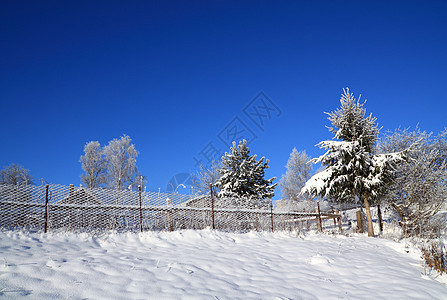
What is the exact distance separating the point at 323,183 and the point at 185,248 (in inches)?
444

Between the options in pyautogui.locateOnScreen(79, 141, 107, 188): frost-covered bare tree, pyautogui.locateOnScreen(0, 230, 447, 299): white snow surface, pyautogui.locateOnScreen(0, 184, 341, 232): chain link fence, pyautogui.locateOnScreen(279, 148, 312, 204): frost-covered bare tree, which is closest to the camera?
pyautogui.locateOnScreen(0, 230, 447, 299): white snow surface

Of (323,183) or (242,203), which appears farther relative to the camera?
(323,183)

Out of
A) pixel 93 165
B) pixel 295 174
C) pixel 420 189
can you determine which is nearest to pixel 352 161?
pixel 420 189

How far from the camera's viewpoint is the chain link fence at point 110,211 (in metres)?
8.58

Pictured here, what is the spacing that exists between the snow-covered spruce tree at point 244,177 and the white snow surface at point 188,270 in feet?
43.7

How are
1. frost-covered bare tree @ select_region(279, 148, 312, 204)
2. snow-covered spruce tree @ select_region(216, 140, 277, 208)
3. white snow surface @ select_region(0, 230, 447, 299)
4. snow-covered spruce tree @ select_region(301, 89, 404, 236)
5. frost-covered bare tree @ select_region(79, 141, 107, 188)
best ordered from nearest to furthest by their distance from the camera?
white snow surface @ select_region(0, 230, 447, 299)
snow-covered spruce tree @ select_region(301, 89, 404, 236)
snow-covered spruce tree @ select_region(216, 140, 277, 208)
frost-covered bare tree @ select_region(79, 141, 107, 188)
frost-covered bare tree @ select_region(279, 148, 312, 204)

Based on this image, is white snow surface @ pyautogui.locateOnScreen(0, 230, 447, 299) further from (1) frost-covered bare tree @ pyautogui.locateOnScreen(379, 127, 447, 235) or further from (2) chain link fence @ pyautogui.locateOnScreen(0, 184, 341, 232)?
(1) frost-covered bare tree @ pyautogui.locateOnScreen(379, 127, 447, 235)

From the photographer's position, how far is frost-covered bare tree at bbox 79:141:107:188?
28203 mm

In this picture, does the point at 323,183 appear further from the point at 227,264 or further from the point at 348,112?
the point at 227,264

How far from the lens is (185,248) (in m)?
7.25

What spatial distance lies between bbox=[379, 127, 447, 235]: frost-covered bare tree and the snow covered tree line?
22.5 metres

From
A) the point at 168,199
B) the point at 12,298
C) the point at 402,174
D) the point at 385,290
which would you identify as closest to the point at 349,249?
the point at 385,290

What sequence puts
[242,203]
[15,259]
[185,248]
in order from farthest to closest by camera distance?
[242,203], [185,248], [15,259]

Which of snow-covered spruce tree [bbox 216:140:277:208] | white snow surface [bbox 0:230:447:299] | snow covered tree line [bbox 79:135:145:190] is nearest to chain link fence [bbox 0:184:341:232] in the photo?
white snow surface [bbox 0:230:447:299]
